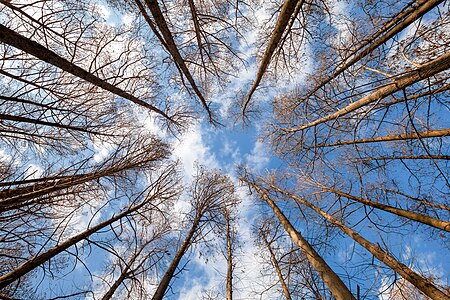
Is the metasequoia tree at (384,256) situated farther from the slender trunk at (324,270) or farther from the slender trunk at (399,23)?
the slender trunk at (399,23)

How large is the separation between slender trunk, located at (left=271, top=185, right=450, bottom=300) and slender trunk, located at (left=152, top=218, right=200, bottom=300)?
4.14 m

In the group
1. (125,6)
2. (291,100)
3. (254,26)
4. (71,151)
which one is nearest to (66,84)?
(125,6)

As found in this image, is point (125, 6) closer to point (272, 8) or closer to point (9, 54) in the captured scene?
point (9, 54)

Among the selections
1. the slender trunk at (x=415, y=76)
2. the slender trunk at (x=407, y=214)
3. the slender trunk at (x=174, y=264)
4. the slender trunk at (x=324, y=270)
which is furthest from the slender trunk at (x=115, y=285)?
the slender trunk at (x=415, y=76)

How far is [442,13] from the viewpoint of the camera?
3.96 meters

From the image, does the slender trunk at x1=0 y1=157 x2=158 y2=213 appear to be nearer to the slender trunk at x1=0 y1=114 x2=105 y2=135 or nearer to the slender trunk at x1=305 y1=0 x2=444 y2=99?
the slender trunk at x1=0 y1=114 x2=105 y2=135

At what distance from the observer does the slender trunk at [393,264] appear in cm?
330

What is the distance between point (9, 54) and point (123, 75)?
7.57 ft

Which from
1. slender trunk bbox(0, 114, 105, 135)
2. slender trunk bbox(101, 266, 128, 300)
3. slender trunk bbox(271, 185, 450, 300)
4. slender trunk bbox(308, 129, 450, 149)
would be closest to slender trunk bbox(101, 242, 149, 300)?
slender trunk bbox(101, 266, 128, 300)

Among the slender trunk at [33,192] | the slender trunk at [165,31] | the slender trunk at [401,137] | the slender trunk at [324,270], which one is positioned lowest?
the slender trunk at [324,270]

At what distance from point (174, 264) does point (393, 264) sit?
16.4 feet

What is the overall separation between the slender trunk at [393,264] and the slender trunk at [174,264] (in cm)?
414

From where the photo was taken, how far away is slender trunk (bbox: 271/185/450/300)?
3.30 m

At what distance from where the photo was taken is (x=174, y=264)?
20.0ft
